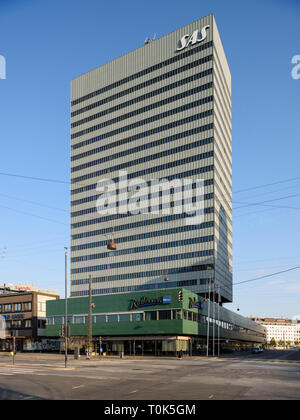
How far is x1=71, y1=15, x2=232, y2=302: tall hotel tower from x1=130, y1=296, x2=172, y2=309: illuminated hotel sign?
35.9 metres

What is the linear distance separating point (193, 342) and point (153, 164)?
6300cm

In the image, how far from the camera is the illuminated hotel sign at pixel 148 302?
81.9 m

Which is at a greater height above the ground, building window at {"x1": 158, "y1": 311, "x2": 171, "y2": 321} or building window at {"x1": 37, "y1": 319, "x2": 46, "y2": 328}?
building window at {"x1": 158, "y1": 311, "x2": 171, "y2": 321}

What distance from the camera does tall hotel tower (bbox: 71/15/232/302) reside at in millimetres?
126625

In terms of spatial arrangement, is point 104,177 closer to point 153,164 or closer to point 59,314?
point 153,164

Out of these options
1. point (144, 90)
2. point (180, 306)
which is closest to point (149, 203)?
point (144, 90)

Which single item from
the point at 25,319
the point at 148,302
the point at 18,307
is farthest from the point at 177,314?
the point at 18,307

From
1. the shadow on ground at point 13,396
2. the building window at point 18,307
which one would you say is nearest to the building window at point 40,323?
the building window at point 18,307

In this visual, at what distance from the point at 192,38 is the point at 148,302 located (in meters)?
84.1

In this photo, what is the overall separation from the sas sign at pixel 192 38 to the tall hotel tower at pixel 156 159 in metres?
0.30

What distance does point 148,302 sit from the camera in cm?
8456

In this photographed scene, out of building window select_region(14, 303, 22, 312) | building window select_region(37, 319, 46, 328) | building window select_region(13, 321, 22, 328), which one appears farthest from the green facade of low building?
building window select_region(14, 303, 22, 312)

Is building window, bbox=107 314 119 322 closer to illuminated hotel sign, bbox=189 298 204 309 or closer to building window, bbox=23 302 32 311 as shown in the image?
illuminated hotel sign, bbox=189 298 204 309
